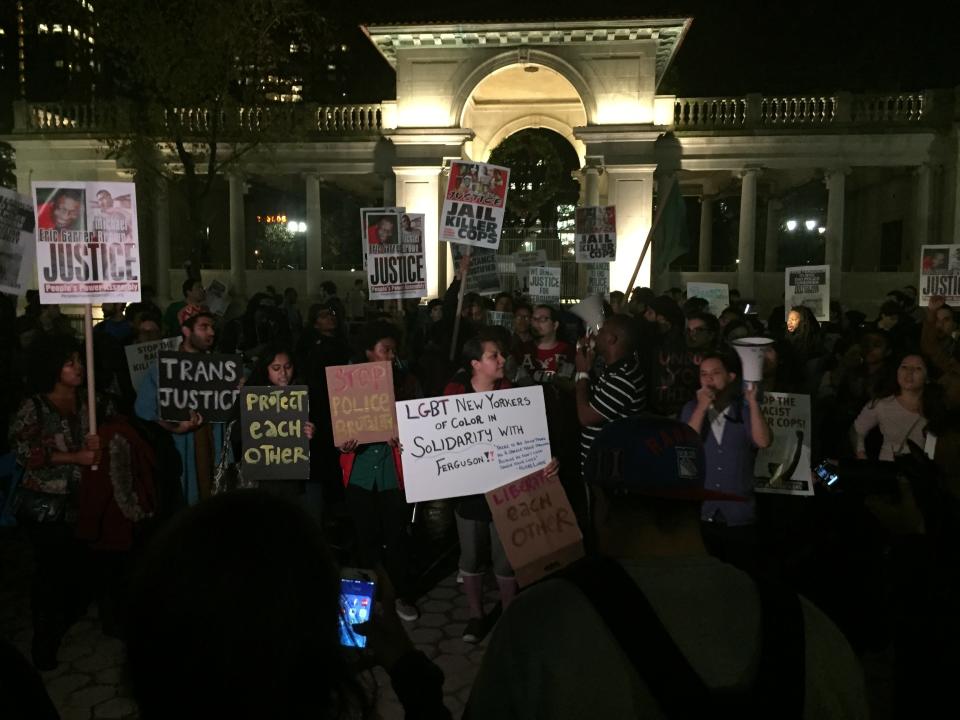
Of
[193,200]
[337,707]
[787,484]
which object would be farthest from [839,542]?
[193,200]

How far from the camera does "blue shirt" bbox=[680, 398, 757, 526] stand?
4.79m

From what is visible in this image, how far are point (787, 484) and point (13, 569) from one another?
6232 millimetres

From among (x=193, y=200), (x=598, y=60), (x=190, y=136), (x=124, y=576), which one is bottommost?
(x=124, y=576)

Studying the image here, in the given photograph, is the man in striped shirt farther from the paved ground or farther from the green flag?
the green flag

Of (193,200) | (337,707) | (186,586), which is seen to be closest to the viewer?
(186,586)

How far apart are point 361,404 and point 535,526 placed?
153 centimetres

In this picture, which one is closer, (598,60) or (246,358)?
(246,358)

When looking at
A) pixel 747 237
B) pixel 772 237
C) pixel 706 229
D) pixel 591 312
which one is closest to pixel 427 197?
pixel 747 237

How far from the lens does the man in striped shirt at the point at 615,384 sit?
17.7 feet

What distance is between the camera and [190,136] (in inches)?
900

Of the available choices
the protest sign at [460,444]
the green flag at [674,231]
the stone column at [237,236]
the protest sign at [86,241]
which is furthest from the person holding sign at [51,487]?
the stone column at [237,236]

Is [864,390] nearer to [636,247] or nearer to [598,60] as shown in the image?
[636,247]

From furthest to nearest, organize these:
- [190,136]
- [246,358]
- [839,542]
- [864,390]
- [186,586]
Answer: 1. [190,136]
2. [246,358]
3. [864,390]
4. [839,542]
5. [186,586]

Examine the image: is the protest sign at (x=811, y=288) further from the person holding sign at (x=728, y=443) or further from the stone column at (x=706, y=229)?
the stone column at (x=706, y=229)
